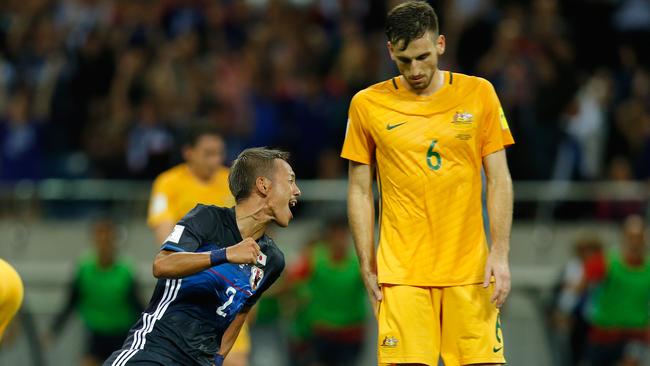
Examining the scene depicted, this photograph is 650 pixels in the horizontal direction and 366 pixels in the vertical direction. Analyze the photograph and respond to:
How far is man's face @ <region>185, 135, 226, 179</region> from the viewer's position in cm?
1016

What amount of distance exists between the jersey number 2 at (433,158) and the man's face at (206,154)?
3.35m

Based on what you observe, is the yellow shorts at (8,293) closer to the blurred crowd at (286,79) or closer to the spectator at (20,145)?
the blurred crowd at (286,79)

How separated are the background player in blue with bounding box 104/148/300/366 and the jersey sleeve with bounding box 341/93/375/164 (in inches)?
23.7

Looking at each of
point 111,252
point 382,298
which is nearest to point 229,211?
point 382,298

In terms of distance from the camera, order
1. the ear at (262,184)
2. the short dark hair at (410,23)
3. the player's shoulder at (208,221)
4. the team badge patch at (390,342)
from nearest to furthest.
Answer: the player's shoulder at (208,221) < the ear at (262,184) < the short dark hair at (410,23) < the team badge patch at (390,342)

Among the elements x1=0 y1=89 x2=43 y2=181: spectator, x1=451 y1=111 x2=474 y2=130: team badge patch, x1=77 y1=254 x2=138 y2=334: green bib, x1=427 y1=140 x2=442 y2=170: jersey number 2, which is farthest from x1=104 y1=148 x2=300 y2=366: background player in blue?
x1=0 y1=89 x2=43 y2=181: spectator

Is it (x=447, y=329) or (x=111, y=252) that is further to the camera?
(x=111, y=252)

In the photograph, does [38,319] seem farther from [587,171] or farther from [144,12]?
[587,171]

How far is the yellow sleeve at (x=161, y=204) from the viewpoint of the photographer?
10094 millimetres

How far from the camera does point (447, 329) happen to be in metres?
7.07

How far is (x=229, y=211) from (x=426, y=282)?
1175mm

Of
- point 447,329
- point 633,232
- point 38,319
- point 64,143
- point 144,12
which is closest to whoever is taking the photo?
point 447,329

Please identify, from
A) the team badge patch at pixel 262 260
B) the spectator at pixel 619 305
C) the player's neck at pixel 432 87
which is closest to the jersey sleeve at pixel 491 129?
the player's neck at pixel 432 87

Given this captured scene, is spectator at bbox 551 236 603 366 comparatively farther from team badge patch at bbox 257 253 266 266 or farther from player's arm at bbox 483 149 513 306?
team badge patch at bbox 257 253 266 266
